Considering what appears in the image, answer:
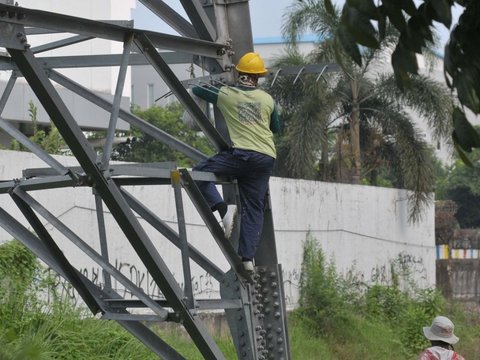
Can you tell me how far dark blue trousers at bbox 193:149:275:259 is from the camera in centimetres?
880

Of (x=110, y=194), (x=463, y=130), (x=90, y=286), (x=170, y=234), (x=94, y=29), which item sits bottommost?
(x=90, y=286)

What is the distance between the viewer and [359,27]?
14.6 feet

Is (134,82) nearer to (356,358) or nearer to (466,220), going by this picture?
(466,220)

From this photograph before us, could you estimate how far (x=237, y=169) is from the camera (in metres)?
8.83

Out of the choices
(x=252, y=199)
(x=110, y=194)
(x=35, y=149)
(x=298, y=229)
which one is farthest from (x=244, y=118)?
(x=298, y=229)

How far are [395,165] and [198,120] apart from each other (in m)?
22.6

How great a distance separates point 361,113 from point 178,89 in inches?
921

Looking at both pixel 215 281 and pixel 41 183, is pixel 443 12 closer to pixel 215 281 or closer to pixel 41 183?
pixel 41 183

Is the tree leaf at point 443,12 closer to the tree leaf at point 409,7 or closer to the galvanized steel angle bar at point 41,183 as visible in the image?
the tree leaf at point 409,7

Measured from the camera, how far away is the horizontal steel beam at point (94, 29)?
7.06 m

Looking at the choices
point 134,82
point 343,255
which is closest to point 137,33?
point 343,255

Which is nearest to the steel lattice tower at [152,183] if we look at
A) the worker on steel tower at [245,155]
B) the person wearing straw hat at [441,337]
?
the worker on steel tower at [245,155]

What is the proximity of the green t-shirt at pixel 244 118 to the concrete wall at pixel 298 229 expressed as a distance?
20.2 feet

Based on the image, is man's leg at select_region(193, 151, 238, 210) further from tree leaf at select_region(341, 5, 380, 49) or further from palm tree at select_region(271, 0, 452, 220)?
palm tree at select_region(271, 0, 452, 220)
